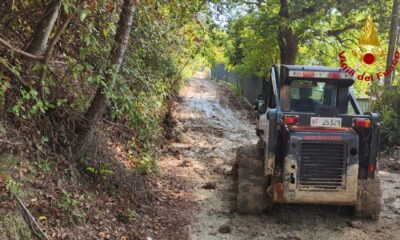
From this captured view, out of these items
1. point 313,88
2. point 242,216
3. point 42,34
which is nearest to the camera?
point 42,34

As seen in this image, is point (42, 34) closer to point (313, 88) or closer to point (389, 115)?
point (313, 88)

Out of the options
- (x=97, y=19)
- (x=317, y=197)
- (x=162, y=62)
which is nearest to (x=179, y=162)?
(x=162, y=62)

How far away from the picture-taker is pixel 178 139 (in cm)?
1375

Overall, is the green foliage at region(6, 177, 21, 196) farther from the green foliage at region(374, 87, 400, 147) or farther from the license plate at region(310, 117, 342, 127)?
the green foliage at region(374, 87, 400, 147)

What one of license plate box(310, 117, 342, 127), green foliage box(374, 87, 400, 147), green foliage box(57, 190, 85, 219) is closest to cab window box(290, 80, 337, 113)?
license plate box(310, 117, 342, 127)

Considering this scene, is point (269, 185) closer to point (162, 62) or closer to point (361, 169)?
point (361, 169)

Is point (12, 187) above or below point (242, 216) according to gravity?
above

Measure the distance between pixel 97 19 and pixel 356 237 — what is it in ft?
15.0

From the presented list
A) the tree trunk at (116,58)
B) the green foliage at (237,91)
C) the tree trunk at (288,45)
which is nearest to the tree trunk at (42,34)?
the tree trunk at (116,58)

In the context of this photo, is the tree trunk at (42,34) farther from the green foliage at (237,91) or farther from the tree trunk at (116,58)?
the green foliage at (237,91)

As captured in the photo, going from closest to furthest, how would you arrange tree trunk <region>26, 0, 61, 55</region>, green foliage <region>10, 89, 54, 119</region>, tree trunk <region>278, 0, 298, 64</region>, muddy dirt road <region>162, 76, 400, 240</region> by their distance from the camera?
green foliage <region>10, 89, 54, 119</region> < tree trunk <region>26, 0, 61, 55</region> < muddy dirt road <region>162, 76, 400, 240</region> < tree trunk <region>278, 0, 298, 64</region>

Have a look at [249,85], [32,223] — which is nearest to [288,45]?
[249,85]

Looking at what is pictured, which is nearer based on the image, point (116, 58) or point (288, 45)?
point (116, 58)

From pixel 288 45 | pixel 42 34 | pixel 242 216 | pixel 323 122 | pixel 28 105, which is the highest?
pixel 288 45
